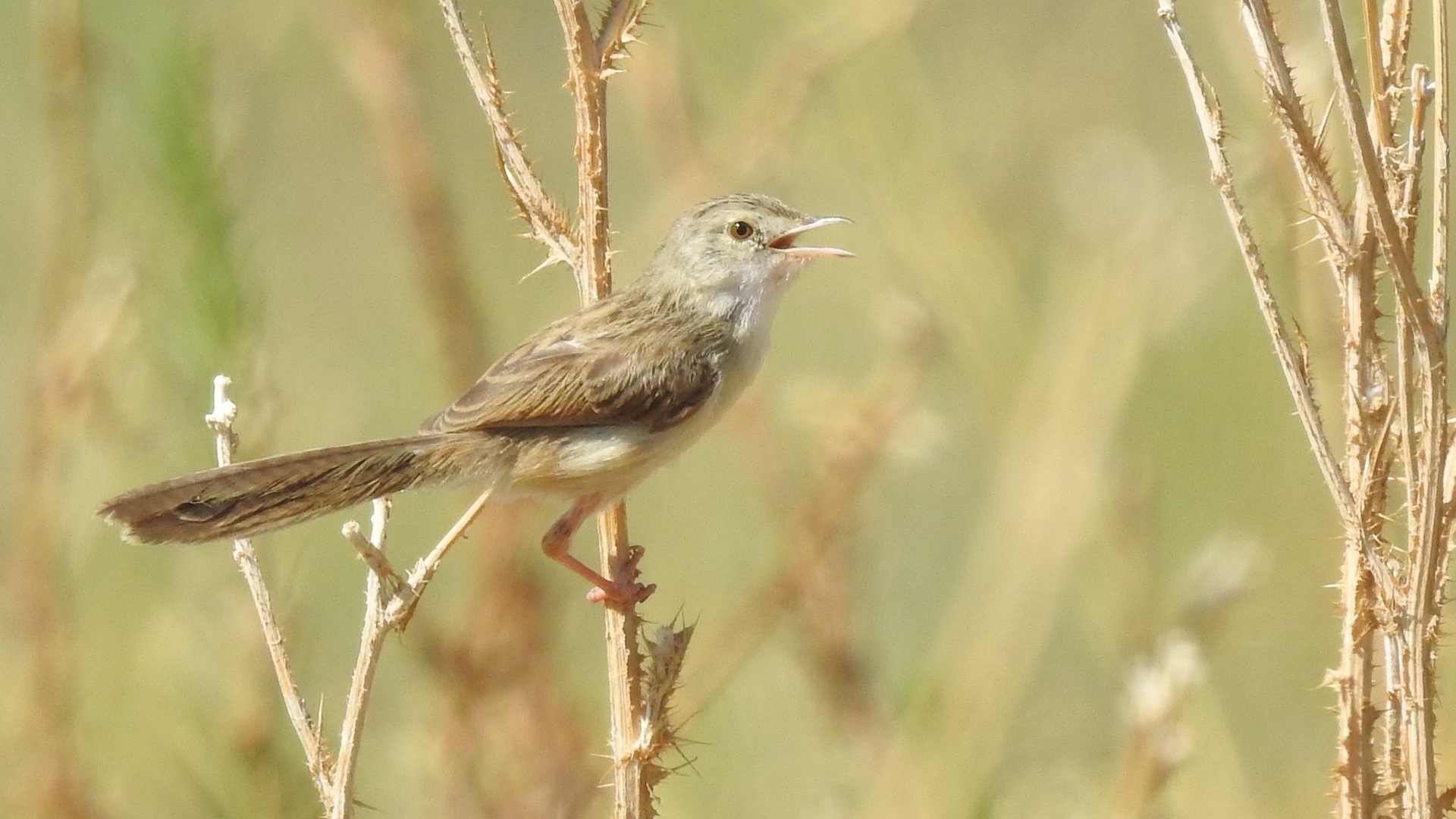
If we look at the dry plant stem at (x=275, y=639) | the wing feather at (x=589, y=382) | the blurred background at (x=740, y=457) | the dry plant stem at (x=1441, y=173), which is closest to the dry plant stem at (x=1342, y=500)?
the dry plant stem at (x=1441, y=173)

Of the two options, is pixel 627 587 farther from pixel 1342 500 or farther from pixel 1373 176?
pixel 1373 176

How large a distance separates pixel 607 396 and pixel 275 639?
1366 millimetres

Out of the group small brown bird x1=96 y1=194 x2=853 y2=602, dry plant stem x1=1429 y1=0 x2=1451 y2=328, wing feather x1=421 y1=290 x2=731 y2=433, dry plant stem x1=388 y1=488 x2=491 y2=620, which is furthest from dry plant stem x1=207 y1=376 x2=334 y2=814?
dry plant stem x1=1429 y1=0 x2=1451 y2=328

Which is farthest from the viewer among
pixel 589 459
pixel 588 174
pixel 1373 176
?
pixel 589 459

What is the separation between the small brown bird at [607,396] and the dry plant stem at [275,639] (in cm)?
28

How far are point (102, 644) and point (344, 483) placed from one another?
5.69 feet

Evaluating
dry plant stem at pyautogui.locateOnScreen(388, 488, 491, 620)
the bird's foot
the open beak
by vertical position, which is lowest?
dry plant stem at pyautogui.locateOnScreen(388, 488, 491, 620)

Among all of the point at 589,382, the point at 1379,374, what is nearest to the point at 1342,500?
the point at 1379,374

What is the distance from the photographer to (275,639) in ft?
7.41

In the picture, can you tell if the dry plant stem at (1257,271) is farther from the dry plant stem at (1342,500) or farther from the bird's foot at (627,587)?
the bird's foot at (627,587)

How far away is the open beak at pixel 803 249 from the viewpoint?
12.3ft

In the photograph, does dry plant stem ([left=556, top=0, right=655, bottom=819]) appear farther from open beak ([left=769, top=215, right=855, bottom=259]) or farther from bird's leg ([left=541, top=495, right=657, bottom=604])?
open beak ([left=769, top=215, right=855, bottom=259])

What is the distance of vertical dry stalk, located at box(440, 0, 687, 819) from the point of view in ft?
8.39

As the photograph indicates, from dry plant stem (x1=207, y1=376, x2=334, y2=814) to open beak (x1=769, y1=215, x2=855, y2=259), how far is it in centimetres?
165
